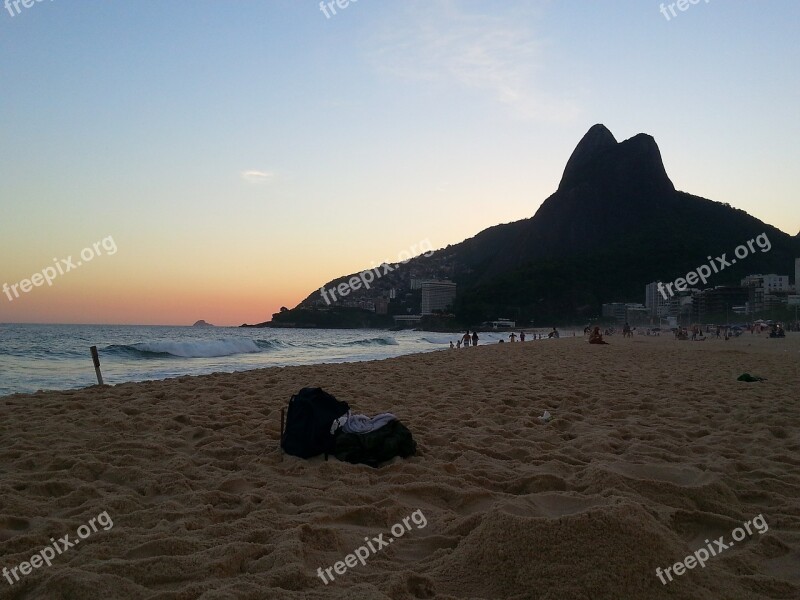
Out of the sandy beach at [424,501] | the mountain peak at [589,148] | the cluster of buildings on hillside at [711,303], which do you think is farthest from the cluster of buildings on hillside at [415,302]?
the sandy beach at [424,501]

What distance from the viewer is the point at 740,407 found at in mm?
6754

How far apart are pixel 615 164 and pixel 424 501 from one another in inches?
4809

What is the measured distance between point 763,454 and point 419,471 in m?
2.85

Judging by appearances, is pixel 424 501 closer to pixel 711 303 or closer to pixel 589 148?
pixel 711 303

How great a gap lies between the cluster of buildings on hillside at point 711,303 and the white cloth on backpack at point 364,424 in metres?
59.2

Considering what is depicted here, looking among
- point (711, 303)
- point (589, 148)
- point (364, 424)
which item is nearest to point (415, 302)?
point (589, 148)

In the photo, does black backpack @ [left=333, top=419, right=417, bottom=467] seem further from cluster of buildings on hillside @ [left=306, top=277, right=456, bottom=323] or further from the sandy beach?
cluster of buildings on hillside @ [left=306, top=277, right=456, bottom=323]

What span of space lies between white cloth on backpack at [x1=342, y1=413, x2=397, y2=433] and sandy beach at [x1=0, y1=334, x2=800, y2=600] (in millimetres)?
347

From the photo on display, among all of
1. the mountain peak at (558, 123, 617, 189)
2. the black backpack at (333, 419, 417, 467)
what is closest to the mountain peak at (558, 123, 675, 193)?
the mountain peak at (558, 123, 617, 189)

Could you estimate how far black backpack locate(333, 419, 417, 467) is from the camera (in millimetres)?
4488

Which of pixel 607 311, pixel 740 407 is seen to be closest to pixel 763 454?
pixel 740 407

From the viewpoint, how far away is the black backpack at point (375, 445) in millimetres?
4488

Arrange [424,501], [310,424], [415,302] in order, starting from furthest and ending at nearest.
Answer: [415,302] < [310,424] < [424,501]

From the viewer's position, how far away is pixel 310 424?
476 centimetres
